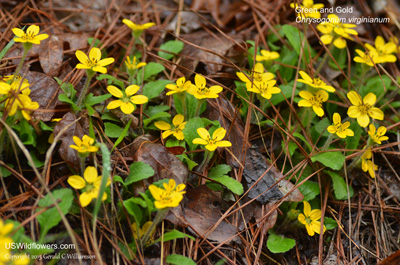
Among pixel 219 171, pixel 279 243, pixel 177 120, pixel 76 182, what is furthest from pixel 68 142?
pixel 279 243

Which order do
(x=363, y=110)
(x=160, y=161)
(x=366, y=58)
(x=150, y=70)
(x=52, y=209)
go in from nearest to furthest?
(x=52, y=209) → (x=160, y=161) → (x=363, y=110) → (x=150, y=70) → (x=366, y=58)

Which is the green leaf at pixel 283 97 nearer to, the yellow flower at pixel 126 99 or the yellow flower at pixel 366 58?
the yellow flower at pixel 366 58

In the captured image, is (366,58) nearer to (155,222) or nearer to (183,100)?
(183,100)

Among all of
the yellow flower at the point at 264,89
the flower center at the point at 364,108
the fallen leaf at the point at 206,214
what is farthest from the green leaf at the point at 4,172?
the flower center at the point at 364,108

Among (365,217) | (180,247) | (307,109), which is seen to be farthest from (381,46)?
(180,247)

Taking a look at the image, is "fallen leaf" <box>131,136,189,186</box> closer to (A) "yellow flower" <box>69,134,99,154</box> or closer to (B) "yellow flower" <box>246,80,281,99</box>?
(A) "yellow flower" <box>69,134,99,154</box>
